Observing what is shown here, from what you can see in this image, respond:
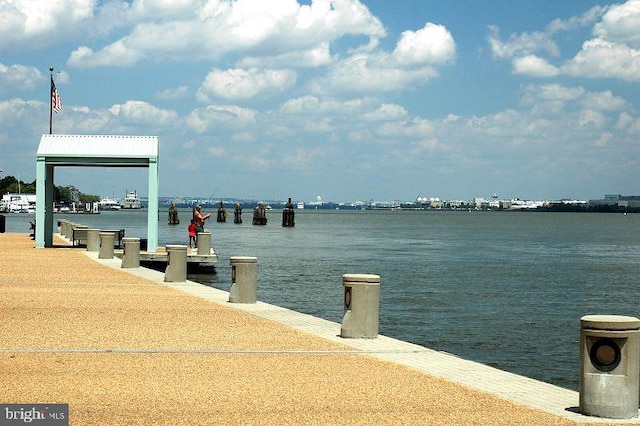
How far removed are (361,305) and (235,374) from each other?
3625 mm

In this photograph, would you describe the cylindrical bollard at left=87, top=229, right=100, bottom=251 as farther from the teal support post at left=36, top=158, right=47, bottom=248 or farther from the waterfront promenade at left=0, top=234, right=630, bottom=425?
the waterfront promenade at left=0, top=234, right=630, bottom=425

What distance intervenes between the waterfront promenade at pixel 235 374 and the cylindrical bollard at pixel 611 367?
25 centimetres

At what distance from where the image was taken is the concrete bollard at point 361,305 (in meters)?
13.8

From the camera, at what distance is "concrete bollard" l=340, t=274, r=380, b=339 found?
13844mm

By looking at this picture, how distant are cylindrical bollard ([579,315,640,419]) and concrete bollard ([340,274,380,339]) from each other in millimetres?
4996

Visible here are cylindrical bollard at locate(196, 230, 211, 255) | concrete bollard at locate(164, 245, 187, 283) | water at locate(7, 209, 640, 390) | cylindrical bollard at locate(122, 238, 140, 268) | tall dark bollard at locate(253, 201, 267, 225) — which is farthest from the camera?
tall dark bollard at locate(253, 201, 267, 225)

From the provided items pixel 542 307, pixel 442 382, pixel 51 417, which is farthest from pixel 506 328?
pixel 51 417

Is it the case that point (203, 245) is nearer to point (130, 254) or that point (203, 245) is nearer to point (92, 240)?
point (92, 240)

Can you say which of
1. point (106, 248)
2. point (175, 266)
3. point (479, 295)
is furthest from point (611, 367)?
point (106, 248)

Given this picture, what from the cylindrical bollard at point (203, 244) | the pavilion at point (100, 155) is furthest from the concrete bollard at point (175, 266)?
the pavilion at point (100, 155)

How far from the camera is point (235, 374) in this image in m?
10.7

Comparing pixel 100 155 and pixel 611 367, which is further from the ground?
pixel 100 155

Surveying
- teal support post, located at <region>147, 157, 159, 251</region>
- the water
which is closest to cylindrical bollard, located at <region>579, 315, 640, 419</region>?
the water

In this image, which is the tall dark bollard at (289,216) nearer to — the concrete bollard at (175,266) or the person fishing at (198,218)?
the person fishing at (198,218)
